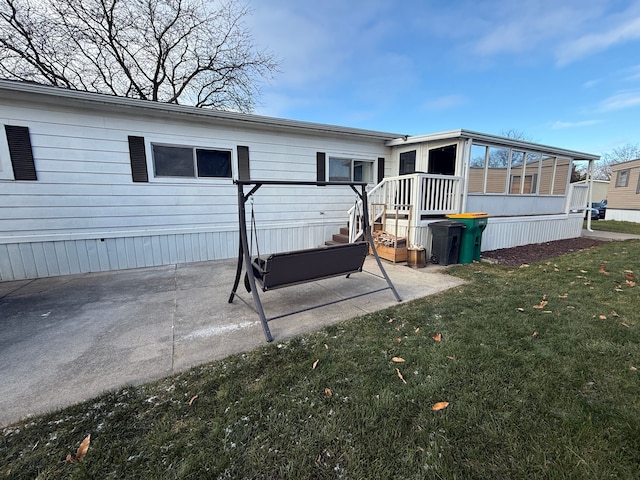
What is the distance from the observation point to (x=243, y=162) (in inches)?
265

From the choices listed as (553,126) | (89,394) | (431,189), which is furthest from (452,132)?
(553,126)

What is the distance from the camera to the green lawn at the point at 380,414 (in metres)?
1.47

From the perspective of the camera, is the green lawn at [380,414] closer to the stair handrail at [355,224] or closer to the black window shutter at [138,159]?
the stair handrail at [355,224]

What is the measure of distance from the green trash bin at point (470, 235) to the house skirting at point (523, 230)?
0.71m

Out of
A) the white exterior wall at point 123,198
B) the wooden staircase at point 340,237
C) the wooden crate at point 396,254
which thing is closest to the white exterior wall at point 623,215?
the wooden crate at point 396,254

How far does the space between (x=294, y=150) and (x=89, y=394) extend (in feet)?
20.9

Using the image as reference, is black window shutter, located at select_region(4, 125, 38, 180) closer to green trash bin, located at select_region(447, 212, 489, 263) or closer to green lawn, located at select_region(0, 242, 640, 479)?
green lawn, located at select_region(0, 242, 640, 479)

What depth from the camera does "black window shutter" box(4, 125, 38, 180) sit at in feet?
16.0

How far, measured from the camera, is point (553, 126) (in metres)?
26.6

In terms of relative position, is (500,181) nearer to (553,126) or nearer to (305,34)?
(305,34)

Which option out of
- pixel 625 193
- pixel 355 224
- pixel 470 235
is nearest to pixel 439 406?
pixel 470 235

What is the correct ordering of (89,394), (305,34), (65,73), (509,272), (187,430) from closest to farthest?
1. (187,430)
2. (89,394)
3. (509,272)
4. (305,34)
5. (65,73)

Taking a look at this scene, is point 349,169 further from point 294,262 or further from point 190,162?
point 294,262

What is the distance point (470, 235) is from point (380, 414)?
5202 millimetres
